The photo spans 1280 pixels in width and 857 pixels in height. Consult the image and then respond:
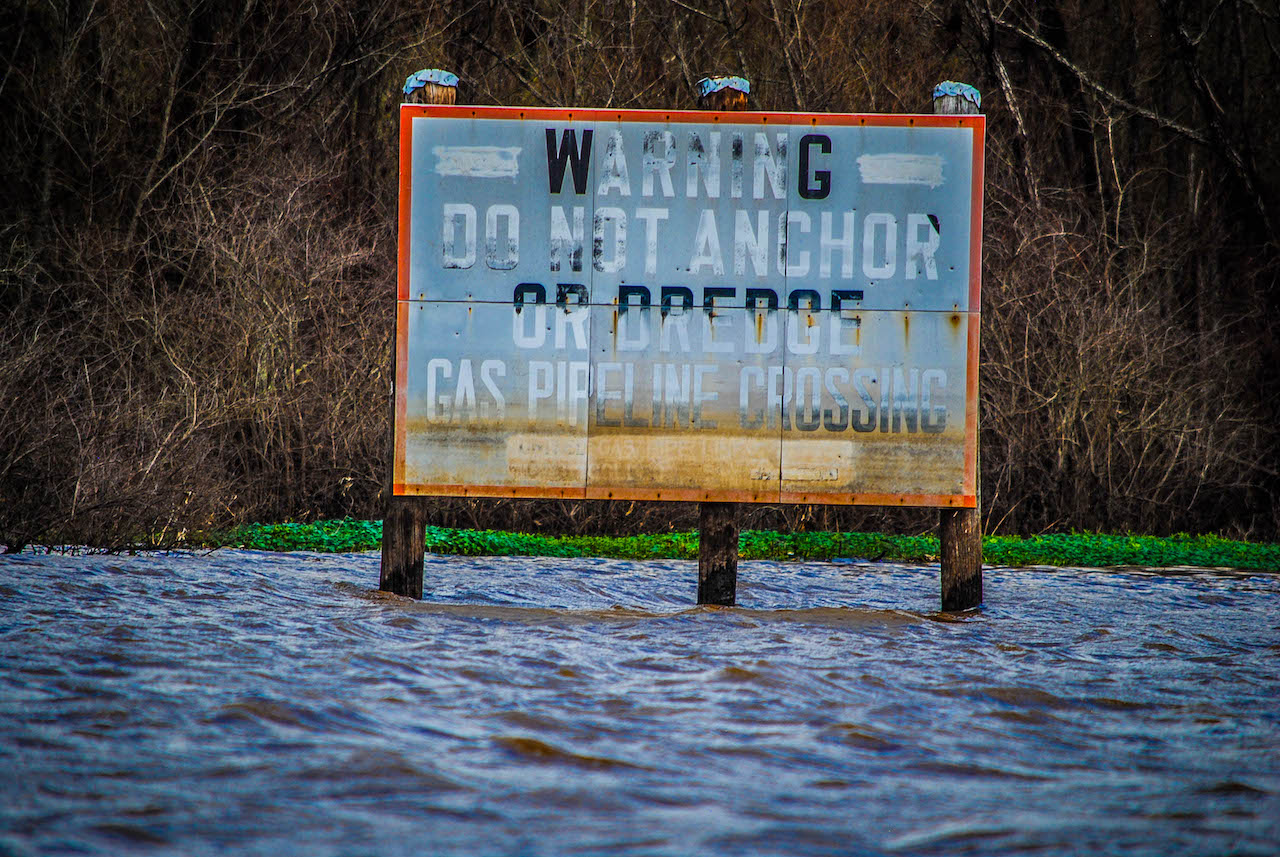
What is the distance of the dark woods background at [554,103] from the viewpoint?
1502 cm

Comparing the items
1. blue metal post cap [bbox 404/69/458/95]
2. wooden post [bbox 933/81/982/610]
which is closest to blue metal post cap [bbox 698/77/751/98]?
wooden post [bbox 933/81/982/610]

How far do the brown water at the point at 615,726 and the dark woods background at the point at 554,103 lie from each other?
17.8 feet

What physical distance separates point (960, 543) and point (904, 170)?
242 cm

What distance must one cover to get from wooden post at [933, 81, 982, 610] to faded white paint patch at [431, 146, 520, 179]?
2765mm

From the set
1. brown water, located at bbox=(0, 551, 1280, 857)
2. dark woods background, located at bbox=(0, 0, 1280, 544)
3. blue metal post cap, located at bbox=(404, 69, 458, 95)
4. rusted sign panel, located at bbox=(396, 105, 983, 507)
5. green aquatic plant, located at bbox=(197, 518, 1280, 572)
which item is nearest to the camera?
brown water, located at bbox=(0, 551, 1280, 857)

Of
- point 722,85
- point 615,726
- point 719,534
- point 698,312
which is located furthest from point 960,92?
point 615,726

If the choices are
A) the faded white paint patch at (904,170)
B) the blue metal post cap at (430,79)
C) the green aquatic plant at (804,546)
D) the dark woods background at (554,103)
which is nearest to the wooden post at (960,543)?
the faded white paint patch at (904,170)

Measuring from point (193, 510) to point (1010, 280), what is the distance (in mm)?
9931

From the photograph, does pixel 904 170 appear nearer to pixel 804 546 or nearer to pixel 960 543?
pixel 960 543

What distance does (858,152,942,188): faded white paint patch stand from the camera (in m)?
7.92

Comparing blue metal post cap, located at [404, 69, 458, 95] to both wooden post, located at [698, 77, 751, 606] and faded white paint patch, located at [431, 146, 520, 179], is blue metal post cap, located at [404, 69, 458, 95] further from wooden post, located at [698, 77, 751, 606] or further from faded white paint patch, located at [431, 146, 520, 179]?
wooden post, located at [698, 77, 751, 606]

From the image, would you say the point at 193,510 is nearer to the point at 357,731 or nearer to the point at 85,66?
the point at 357,731

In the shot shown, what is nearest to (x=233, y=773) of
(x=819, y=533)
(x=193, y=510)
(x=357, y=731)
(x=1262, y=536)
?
(x=357, y=731)

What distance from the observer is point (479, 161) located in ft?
26.2
